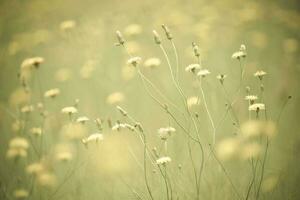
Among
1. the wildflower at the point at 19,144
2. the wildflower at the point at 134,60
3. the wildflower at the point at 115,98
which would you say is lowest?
the wildflower at the point at 19,144

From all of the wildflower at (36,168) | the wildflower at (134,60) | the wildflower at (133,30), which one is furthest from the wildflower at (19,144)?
the wildflower at (133,30)

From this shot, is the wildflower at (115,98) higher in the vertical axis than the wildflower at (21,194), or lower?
higher

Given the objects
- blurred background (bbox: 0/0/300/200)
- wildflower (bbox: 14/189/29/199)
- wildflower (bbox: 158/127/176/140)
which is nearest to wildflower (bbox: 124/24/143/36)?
blurred background (bbox: 0/0/300/200)

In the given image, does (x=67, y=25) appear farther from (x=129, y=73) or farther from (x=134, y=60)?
(x=134, y=60)

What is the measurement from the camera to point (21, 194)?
154 centimetres

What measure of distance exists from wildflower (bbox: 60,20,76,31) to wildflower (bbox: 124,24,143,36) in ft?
0.94

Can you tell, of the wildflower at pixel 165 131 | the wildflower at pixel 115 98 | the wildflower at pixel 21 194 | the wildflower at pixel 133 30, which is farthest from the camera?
the wildflower at pixel 133 30

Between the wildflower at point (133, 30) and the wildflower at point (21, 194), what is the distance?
0.94m

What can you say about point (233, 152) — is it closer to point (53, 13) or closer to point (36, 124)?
point (36, 124)

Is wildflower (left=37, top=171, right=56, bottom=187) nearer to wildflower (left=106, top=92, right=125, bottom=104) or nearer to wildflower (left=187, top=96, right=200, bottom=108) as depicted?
wildflower (left=106, top=92, right=125, bottom=104)

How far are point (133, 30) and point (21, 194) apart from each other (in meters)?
0.97

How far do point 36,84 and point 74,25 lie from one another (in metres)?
0.39

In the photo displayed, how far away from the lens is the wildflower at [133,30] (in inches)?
80.1

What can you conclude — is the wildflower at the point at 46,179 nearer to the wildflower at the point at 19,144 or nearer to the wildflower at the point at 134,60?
the wildflower at the point at 19,144
